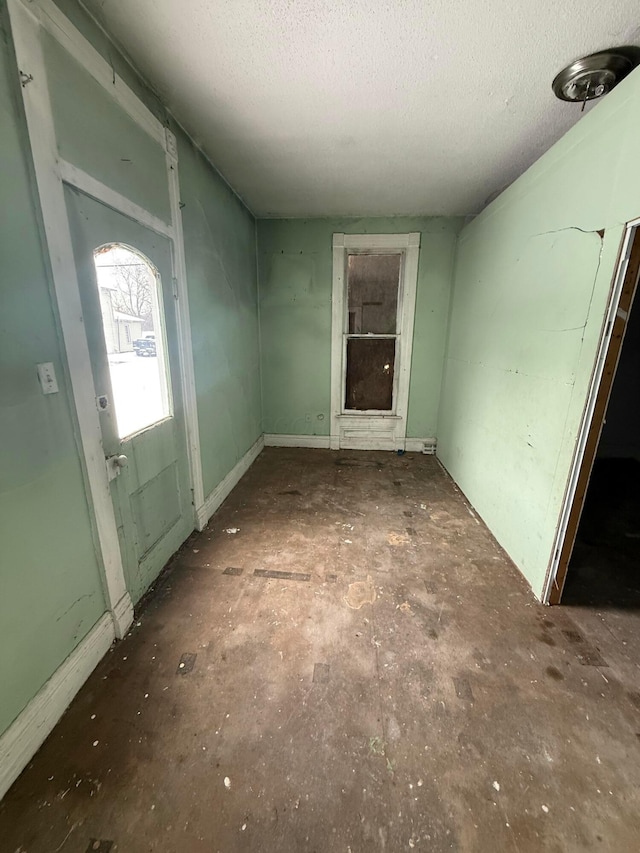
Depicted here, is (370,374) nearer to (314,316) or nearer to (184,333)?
(314,316)

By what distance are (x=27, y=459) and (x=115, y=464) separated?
423mm

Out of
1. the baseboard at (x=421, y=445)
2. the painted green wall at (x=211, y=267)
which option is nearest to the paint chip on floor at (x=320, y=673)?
the painted green wall at (x=211, y=267)

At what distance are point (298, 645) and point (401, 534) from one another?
1164mm

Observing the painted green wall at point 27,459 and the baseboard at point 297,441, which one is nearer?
the painted green wall at point 27,459

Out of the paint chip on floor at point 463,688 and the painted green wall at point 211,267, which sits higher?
the painted green wall at point 211,267

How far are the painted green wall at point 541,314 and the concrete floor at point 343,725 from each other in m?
0.55

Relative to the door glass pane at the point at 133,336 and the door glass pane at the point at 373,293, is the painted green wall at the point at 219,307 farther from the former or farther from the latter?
the door glass pane at the point at 373,293

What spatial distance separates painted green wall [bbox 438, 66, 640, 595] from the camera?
145 centimetres

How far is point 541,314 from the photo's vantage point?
192 cm

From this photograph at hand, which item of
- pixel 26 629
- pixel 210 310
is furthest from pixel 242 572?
pixel 210 310

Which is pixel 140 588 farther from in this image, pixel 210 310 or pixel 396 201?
pixel 396 201

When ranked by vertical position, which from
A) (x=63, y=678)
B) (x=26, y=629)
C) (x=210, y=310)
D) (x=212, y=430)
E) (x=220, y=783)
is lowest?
(x=220, y=783)

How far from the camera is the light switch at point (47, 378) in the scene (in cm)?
119

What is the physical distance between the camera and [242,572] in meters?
2.10
